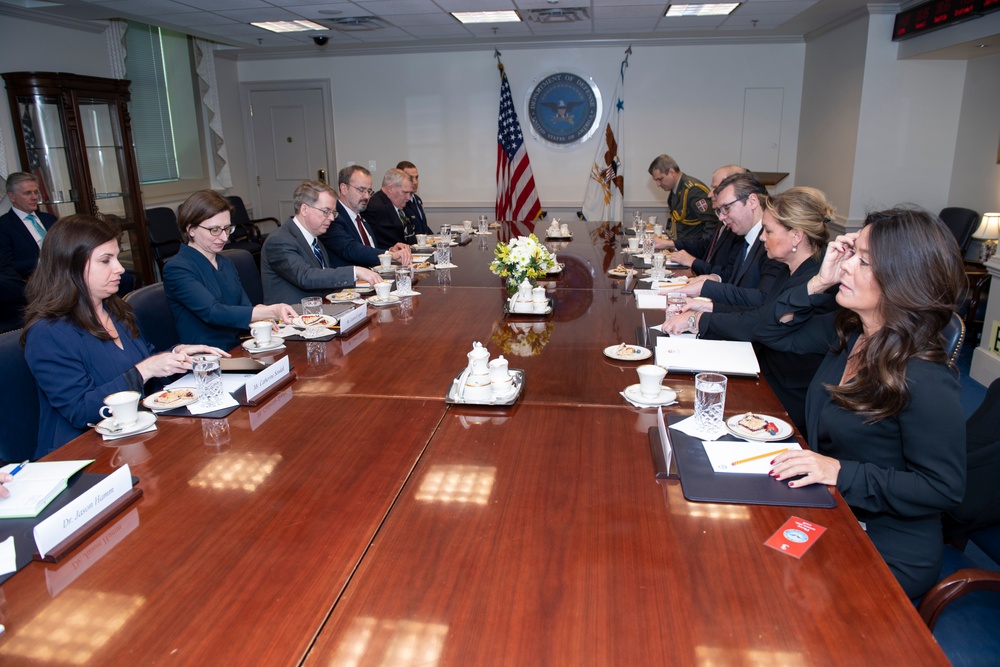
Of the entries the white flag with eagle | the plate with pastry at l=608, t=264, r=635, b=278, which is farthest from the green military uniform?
the white flag with eagle

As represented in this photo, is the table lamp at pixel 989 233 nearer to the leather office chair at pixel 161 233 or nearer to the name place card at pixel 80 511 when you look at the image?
the name place card at pixel 80 511

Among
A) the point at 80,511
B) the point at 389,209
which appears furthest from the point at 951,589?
the point at 389,209

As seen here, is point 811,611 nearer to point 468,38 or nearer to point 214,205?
point 214,205

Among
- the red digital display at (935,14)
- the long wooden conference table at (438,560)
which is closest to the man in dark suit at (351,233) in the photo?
the long wooden conference table at (438,560)

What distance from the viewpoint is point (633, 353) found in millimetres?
2293

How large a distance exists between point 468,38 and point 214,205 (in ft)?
18.5

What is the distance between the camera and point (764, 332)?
7.68ft

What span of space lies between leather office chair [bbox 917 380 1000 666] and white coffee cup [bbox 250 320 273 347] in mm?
2123

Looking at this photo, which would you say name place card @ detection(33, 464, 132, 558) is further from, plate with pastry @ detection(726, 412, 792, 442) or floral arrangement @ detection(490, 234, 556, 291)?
floral arrangement @ detection(490, 234, 556, 291)

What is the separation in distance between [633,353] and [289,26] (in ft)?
20.1

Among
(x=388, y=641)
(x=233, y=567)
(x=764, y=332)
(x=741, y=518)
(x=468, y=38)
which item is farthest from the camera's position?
(x=468, y=38)

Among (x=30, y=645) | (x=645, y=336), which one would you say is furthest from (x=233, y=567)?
(x=645, y=336)

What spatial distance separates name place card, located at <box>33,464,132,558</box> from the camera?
1.19m

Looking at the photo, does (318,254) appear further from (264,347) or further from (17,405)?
(17,405)
